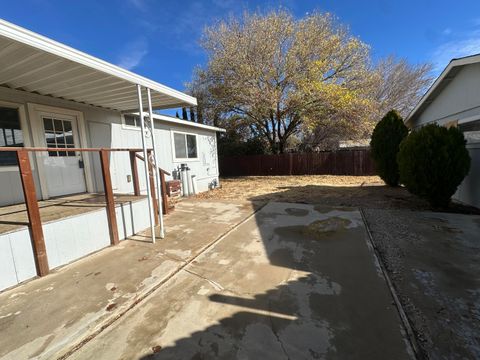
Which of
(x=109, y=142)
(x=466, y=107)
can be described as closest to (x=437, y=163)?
(x=466, y=107)

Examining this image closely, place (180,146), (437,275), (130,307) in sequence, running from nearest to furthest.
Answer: (130,307) < (437,275) < (180,146)

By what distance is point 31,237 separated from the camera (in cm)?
287

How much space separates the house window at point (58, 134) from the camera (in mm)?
4707

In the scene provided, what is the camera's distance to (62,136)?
4934mm

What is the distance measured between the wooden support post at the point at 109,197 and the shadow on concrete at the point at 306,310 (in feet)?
6.27

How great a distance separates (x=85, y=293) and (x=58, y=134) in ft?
12.3

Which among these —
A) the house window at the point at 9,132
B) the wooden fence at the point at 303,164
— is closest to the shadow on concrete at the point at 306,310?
the house window at the point at 9,132

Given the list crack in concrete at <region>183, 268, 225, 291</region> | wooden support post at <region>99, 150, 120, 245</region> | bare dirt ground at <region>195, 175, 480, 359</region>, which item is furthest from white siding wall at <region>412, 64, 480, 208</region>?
wooden support post at <region>99, 150, 120, 245</region>

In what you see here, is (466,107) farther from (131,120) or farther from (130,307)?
(131,120)

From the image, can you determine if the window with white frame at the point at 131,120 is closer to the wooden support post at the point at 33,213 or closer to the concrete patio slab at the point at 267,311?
the wooden support post at the point at 33,213

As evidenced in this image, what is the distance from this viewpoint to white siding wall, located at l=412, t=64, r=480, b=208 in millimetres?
5531

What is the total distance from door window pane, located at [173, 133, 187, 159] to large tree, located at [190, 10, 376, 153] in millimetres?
5549

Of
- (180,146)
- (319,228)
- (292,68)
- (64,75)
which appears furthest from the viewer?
(292,68)

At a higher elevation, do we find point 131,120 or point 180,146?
point 131,120
